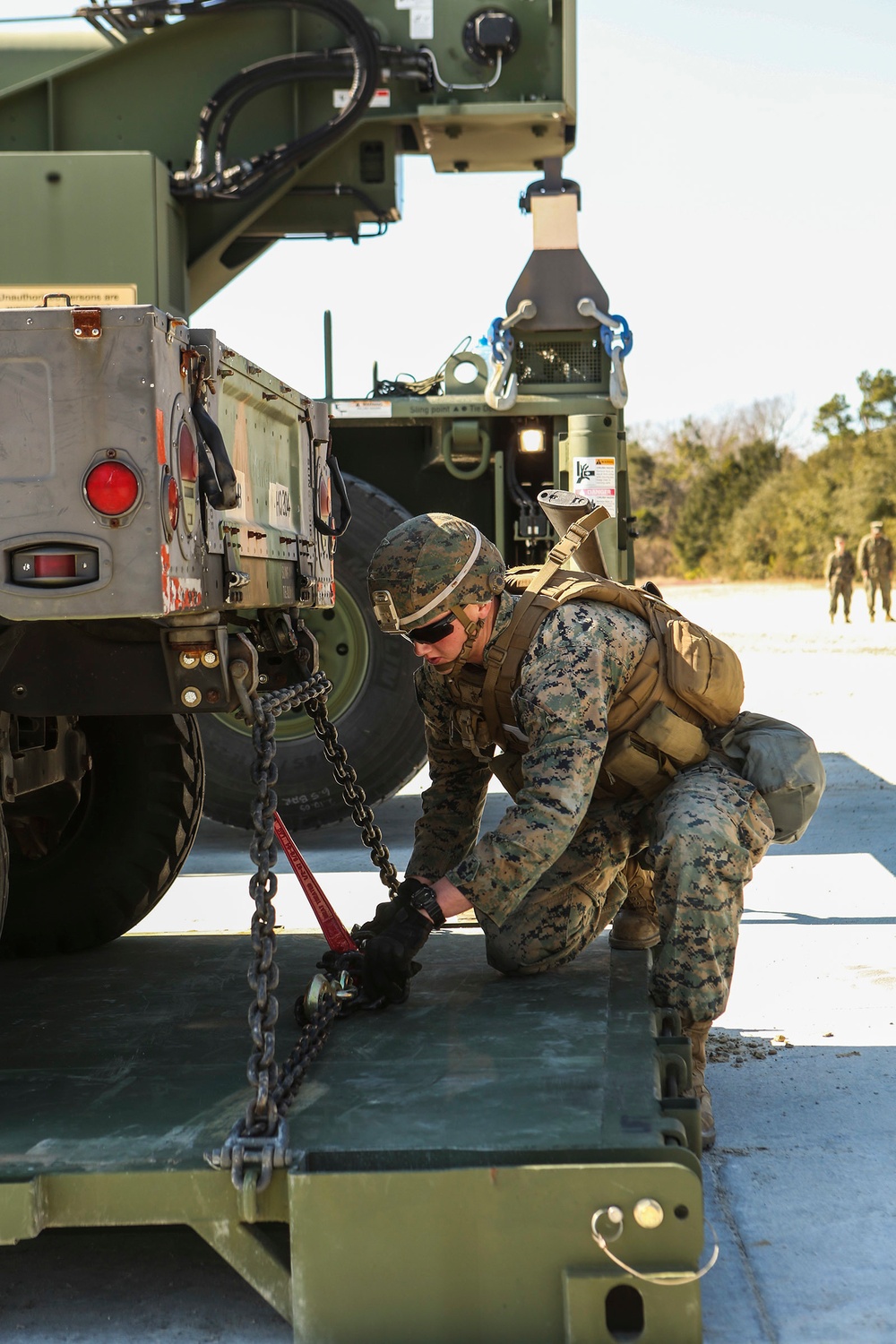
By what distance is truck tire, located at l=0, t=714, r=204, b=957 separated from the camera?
4281 millimetres

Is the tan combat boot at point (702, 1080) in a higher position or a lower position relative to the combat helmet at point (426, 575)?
lower

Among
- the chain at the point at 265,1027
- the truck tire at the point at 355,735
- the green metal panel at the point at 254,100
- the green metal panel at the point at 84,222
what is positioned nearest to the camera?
the chain at the point at 265,1027

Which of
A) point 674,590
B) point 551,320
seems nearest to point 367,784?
point 551,320

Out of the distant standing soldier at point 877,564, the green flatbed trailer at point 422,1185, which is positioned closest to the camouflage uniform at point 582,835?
the green flatbed trailer at point 422,1185

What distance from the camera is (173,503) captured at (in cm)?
267

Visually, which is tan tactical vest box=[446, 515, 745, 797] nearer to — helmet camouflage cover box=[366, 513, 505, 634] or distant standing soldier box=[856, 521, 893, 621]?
helmet camouflage cover box=[366, 513, 505, 634]

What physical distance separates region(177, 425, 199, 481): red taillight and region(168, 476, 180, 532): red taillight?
0.06m

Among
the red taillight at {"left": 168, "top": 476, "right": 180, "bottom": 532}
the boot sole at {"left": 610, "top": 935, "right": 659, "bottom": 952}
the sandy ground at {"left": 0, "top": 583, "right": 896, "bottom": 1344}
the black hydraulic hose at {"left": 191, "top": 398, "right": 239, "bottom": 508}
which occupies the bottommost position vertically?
the sandy ground at {"left": 0, "top": 583, "right": 896, "bottom": 1344}

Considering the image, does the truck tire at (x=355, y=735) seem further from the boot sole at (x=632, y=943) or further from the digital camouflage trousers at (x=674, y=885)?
the digital camouflage trousers at (x=674, y=885)

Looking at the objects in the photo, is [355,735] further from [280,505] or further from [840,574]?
[840,574]

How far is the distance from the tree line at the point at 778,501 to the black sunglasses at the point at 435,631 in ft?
122

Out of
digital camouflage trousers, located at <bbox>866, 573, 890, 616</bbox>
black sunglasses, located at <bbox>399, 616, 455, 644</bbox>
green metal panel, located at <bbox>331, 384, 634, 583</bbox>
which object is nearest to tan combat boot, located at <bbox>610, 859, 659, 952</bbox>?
black sunglasses, located at <bbox>399, 616, 455, 644</bbox>

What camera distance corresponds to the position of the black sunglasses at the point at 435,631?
3.58 meters

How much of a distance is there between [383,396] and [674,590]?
110 ft
